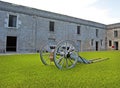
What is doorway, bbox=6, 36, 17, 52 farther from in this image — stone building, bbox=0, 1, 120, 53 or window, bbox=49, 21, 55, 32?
window, bbox=49, 21, 55, 32

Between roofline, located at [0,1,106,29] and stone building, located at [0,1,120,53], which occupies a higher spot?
roofline, located at [0,1,106,29]

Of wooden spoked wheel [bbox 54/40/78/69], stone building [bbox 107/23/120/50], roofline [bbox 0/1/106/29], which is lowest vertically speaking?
wooden spoked wheel [bbox 54/40/78/69]

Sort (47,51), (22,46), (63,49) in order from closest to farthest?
1. (63,49)
2. (47,51)
3. (22,46)

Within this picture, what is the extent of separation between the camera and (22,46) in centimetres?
1645

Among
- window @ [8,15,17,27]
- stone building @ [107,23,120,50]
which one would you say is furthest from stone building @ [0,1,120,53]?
stone building @ [107,23,120,50]

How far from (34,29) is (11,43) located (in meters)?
3.19

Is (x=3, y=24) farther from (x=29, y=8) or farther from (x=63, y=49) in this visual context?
Answer: (x=63, y=49)

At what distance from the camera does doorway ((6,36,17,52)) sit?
16031 mm

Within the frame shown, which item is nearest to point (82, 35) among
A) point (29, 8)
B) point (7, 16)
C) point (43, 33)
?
point (43, 33)

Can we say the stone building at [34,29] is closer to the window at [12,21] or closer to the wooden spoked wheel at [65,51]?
the window at [12,21]

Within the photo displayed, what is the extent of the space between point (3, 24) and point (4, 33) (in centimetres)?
97

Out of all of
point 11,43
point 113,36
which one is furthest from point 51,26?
point 113,36

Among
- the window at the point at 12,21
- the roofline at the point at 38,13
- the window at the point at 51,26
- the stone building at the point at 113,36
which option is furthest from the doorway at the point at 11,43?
the stone building at the point at 113,36

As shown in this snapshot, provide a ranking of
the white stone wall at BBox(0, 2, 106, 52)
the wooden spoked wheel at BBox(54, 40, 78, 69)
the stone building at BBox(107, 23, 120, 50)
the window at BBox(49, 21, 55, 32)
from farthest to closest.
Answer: the stone building at BBox(107, 23, 120, 50)
the window at BBox(49, 21, 55, 32)
the white stone wall at BBox(0, 2, 106, 52)
the wooden spoked wheel at BBox(54, 40, 78, 69)
